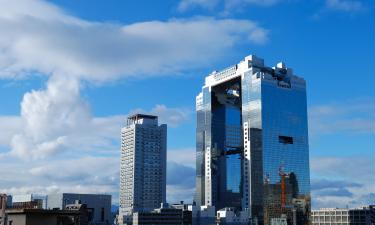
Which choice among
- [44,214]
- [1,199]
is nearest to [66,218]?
[1,199]

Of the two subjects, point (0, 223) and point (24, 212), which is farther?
point (0, 223)

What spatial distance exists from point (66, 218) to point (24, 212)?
12.8m

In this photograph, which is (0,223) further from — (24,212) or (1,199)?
(24,212)

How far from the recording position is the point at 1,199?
5709 cm

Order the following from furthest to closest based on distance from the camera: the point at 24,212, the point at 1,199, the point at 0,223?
1. the point at 1,199
2. the point at 0,223
3. the point at 24,212

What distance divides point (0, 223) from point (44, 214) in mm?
7868

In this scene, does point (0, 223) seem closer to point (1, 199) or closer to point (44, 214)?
point (1, 199)

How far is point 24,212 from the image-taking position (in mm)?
47000

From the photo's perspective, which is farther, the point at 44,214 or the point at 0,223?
the point at 0,223

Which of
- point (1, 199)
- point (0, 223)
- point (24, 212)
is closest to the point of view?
point (24, 212)

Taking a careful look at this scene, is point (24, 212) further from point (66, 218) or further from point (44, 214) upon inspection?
point (66, 218)

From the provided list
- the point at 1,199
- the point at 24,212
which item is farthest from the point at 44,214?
the point at 1,199

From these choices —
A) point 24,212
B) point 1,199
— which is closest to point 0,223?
point 1,199

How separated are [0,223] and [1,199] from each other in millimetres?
4327
